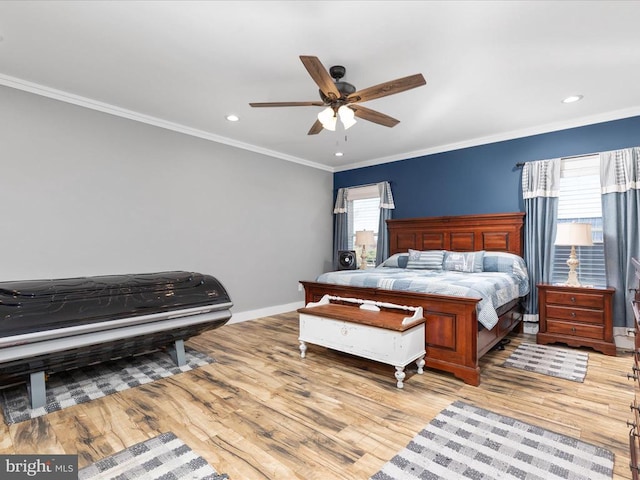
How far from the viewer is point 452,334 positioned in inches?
108

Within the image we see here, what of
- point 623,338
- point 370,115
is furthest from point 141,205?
point 623,338

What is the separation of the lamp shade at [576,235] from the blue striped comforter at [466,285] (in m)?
0.60

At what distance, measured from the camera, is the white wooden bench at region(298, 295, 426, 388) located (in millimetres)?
2601

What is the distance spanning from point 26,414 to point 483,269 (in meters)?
4.46

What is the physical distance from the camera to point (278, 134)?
4.34 m

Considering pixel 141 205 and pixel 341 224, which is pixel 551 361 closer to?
pixel 341 224

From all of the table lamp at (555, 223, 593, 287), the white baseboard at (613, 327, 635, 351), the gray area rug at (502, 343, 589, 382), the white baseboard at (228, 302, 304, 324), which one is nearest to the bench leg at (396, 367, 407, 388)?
the gray area rug at (502, 343, 589, 382)

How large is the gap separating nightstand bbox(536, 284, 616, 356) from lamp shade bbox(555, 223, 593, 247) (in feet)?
1.59

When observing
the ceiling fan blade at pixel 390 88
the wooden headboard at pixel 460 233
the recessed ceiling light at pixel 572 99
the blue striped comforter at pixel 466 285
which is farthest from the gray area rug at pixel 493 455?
the recessed ceiling light at pixel 572 99

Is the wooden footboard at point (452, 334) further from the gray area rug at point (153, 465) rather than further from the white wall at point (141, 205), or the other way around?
the white wall at point (141, 205)

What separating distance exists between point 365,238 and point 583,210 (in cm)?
281

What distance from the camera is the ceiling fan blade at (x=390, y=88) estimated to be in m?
2.19

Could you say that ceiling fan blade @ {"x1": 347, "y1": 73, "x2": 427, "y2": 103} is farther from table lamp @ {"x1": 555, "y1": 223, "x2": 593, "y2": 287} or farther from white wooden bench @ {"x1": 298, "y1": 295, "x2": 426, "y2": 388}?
table lamp @ {"x1": 555, "y1": 223, "x2": 593, "y2": 287}

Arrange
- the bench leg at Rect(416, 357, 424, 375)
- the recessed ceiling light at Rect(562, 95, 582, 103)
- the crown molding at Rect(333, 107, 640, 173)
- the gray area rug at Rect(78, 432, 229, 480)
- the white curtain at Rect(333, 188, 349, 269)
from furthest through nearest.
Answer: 1. the white curtain at Rect(333, 188, 349, 269)
2. the crown molding at Rect(333, 107, 640, 173)
3. the recessed ceiling light at Rect(562, 95, 582, 103)
4. the bench leg at Rect(416, 357, 424, 375)
5. the gray area rug at Rect(78, 432, 229, 480)
